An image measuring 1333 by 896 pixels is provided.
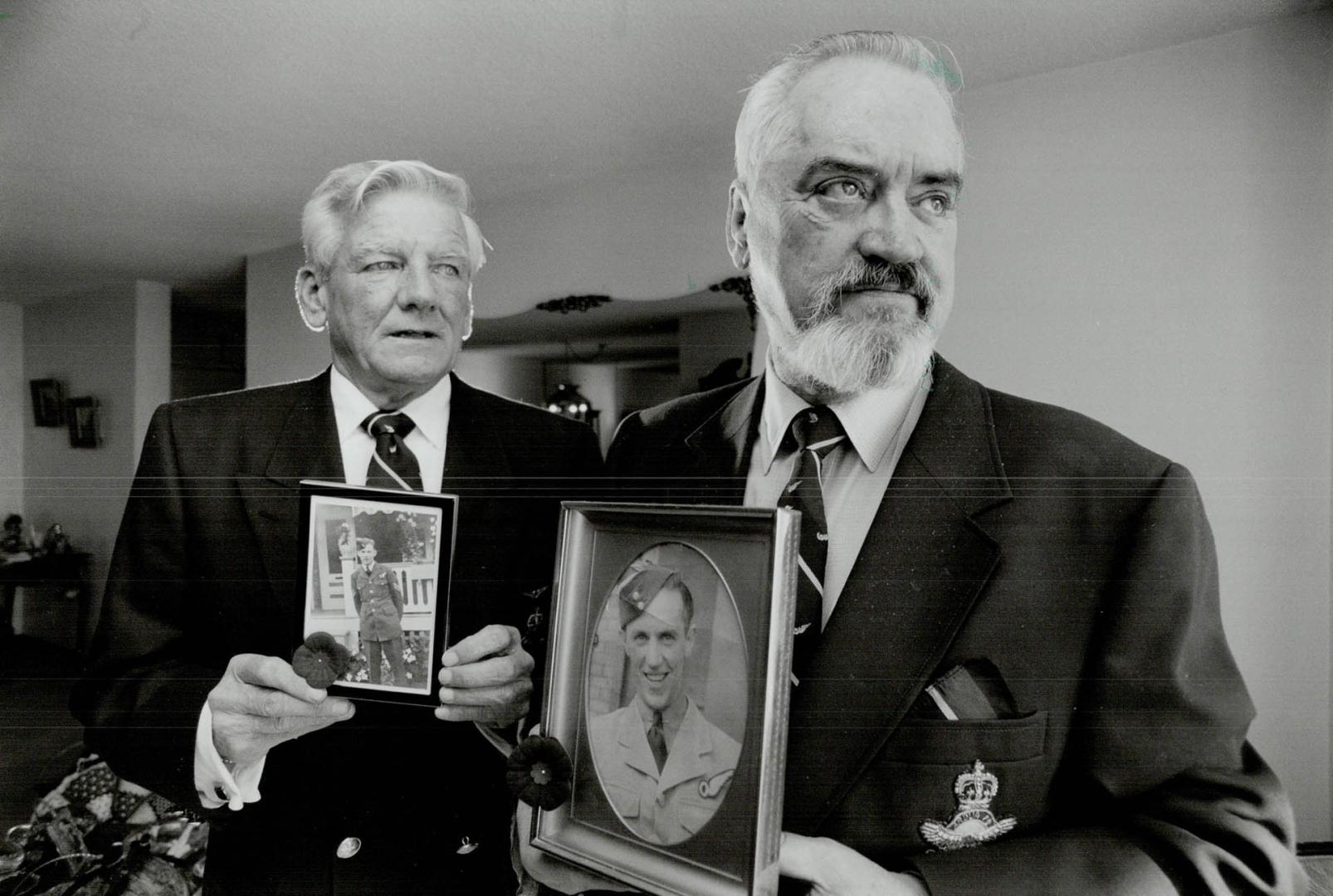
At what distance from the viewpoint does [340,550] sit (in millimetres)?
928

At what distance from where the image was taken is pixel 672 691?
0.82 meters

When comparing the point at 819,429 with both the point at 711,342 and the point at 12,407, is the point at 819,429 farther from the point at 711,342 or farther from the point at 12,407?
the point at 12,407

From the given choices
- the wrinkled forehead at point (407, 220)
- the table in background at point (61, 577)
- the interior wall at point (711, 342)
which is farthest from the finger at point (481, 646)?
→ the table in background at point (61, 577)

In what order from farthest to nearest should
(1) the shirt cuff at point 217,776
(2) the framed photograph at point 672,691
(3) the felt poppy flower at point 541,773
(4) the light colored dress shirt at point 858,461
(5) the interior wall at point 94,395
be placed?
1. (5) the interior wall at point 94,395
2. (1) the shirt cuff at point 217,776
3. (4) the light colored dress shirt at point 858,461
4. (3) the felt poppy flower at point 541,773
5. (2) the framed photograph at point 672,691

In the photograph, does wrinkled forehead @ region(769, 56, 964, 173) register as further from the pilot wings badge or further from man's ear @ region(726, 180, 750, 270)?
the pilot wings badge

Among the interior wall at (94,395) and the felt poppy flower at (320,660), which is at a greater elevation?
the interior wall at (94,395)

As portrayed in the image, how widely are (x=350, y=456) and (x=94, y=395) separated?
47 centimetres

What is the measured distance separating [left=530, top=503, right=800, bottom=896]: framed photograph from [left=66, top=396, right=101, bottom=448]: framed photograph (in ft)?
2.88

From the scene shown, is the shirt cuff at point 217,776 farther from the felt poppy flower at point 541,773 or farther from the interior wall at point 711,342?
the interior wall at point 711,342

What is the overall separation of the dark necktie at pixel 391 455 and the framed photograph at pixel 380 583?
8.3 inches

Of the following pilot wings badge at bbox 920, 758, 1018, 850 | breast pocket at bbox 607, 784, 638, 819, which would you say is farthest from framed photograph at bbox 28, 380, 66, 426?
pilot wings badge at bbox 920, 758, 1018, 850

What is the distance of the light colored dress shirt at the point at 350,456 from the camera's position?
3.55 feet

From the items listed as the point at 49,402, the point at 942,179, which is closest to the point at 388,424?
the point at 49,402

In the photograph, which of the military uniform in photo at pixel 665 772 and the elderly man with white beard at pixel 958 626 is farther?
the elderly man with white beard at pixel 958 626
